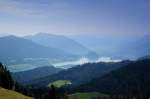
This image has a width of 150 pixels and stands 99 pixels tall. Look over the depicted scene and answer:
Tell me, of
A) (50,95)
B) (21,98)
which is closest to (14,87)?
(21,98)

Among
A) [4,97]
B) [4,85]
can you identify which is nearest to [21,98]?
[4,97]

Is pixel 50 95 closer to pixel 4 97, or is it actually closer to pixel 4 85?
pixel 4 97

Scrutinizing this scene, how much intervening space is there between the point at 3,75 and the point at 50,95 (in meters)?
58.3

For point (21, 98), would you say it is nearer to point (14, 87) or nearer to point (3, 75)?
point (3, 75)

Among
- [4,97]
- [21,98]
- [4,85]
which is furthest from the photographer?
[4,85]

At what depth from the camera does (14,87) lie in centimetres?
17175

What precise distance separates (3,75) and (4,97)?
5592 cm

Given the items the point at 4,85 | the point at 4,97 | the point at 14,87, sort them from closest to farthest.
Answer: the point at 4,97 → the point at 4,85 → the point at 14,87

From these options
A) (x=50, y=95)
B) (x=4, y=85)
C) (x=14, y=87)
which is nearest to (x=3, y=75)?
(x=4, y=85)

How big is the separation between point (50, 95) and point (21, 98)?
13563 millimetres

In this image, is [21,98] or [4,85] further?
[4,85]

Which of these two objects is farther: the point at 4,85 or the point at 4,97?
the point at 4,85

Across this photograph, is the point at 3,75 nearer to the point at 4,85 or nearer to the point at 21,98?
the point at 4,85

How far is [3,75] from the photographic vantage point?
157 metres
